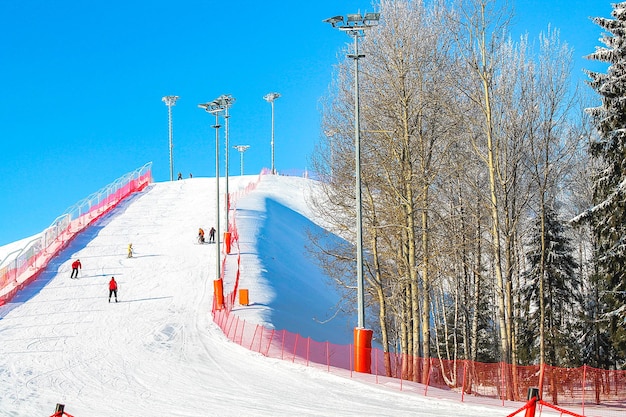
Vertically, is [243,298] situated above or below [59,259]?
below

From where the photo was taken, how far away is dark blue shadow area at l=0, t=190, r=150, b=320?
3450cm

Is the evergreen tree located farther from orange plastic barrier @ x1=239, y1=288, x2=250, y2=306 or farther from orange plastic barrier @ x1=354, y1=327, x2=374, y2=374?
orange plastic barrier @ x1=354, y1=327, x2=374, y2=374

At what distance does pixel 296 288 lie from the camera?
137 feet

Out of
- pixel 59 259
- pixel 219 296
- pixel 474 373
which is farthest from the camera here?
pixel 59 259

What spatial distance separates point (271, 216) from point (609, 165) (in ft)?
117

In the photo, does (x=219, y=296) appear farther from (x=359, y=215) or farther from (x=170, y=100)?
(x=170, y=100)

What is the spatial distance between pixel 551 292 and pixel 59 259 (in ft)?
89.2

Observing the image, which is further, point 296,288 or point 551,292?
point 296,288

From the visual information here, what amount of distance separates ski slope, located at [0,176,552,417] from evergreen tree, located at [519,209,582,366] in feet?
32.4

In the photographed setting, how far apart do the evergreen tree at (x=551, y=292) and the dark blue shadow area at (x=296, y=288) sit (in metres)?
9.73

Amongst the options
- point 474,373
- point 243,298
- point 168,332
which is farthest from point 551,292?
point 168,332

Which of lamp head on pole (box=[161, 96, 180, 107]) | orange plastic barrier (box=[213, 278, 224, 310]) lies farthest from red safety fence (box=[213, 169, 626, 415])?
lamp head on pole (box=[161, 96, 180, 107])

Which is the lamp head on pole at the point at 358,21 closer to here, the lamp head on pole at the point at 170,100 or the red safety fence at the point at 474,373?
the red safety fence at the point at 474,373

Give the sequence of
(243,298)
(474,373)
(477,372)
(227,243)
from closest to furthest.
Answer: (474,373) → (477,372) → (243,298) → (227,243)
